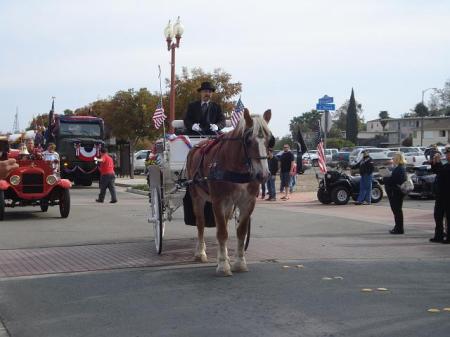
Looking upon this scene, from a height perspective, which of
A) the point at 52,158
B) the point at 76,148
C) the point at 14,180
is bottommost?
the point at 14,180

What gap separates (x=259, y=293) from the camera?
22.7 ft

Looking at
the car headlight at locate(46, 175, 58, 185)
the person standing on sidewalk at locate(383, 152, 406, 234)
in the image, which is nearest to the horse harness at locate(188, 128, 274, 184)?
the person standing on sidewalk at locate(383, 152, 406, 234)

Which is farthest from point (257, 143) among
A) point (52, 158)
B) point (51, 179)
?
point (52, 158)

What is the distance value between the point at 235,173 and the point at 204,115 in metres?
2.68

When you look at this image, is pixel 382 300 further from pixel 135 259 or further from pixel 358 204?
pixel 358 204

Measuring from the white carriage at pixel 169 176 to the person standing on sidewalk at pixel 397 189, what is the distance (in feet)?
14.0

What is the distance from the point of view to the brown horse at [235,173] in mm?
7483

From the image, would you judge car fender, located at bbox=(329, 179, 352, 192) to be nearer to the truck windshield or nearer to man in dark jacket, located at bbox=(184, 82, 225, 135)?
man in dark jacket, located at bbox=(184, 82, 225, 135)

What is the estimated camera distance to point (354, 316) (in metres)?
5.91

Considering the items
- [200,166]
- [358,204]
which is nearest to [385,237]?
[200,166]

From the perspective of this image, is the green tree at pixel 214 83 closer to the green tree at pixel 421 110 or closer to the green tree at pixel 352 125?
the green tree at pixel 421 110

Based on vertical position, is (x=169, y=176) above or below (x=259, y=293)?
above

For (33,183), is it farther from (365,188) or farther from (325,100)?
(365,188)

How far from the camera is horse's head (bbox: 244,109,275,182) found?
7.40 m
